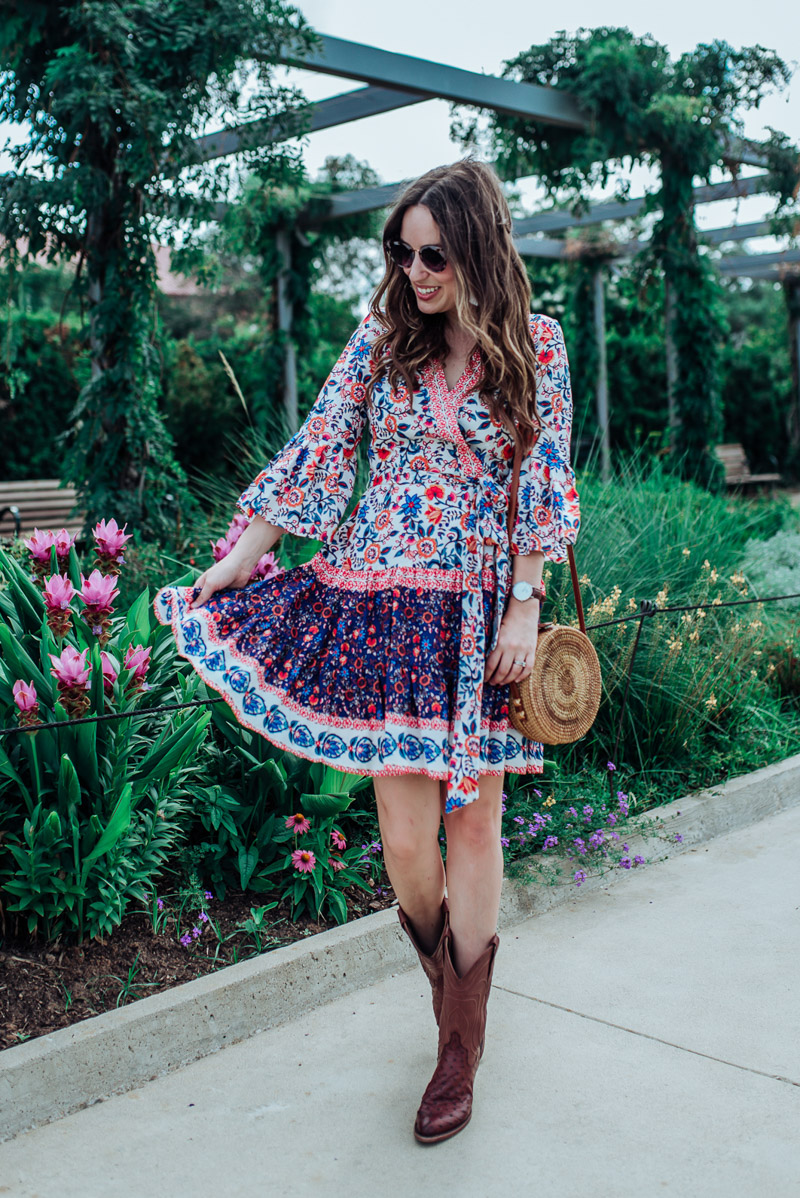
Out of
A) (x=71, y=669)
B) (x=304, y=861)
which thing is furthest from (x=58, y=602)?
(x=304, y=861)

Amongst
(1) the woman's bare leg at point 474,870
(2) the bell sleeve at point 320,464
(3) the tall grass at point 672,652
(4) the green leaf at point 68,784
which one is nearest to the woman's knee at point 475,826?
(1) the woman's bare leg at point 474,870

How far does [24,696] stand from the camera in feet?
7.89

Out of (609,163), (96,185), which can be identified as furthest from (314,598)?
(609,163)

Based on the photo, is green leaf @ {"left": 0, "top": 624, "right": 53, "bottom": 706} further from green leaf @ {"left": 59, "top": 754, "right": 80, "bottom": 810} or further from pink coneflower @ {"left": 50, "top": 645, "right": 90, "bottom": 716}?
green leaf @ {"left": 59, "top": 754, "right": 80, "bottom": 810}

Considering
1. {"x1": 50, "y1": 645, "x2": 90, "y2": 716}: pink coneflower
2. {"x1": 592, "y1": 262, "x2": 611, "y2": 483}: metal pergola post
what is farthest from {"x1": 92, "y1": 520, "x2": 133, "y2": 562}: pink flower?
{"x1": 592, "y1": 262, "x2": 611, "y2": 483}: metal pergola post

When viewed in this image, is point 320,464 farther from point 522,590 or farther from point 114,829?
point 114,829

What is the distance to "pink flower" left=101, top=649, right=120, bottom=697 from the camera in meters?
2.55

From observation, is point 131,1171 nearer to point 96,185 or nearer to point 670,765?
point 670,765

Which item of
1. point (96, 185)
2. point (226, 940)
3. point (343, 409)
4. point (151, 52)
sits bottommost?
point (226, 940)

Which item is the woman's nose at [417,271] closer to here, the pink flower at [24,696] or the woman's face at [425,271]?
the woman's face at [425,271]

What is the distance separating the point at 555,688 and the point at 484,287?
78 cm

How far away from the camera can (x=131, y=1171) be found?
1.97 meters

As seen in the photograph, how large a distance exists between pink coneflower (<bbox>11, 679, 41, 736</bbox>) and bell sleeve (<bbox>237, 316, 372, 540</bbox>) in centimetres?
66

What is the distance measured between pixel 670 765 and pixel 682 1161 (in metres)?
Answer: 2.21
